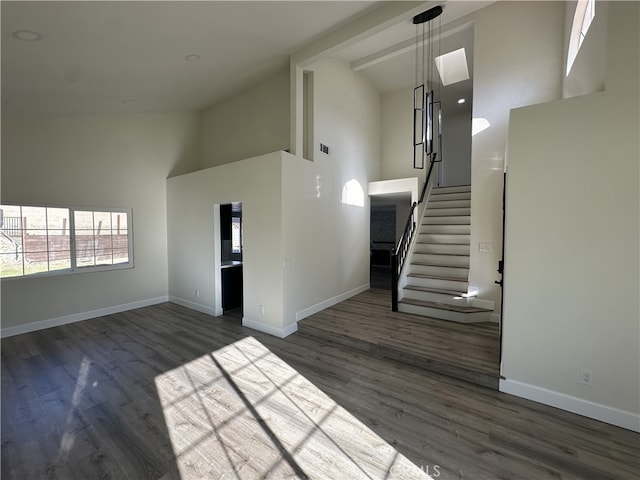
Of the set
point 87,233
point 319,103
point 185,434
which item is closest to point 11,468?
point 185,434

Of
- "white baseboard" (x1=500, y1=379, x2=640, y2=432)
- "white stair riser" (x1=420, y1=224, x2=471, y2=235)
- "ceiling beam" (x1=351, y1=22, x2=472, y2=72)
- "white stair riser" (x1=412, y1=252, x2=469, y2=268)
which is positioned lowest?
"white baseboard" (x1=500, y1=379, x2=640, y2=432)

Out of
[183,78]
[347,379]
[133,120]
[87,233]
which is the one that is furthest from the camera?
[133,120]

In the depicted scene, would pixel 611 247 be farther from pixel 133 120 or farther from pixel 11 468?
pixel 133 120

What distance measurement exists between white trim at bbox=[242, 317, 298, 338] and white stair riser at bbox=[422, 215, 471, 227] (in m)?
3.74

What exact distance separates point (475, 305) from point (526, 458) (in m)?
2.83

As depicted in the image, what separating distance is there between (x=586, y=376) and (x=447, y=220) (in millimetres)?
3847

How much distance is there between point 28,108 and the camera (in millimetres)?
3912

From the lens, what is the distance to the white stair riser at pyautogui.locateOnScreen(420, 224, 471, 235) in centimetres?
550

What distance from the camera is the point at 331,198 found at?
16.9ft

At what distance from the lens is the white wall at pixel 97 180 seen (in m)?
4.25

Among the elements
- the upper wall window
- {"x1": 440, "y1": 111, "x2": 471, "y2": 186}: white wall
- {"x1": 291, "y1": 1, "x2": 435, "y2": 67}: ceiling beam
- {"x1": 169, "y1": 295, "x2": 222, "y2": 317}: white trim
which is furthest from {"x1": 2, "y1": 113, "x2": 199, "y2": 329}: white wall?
{"x1": 440, "y1": 111, "x2": 471, "y2": 186}: white wall

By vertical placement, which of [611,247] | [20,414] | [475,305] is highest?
[611,247]

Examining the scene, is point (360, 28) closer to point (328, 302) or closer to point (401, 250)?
point (401, 250)

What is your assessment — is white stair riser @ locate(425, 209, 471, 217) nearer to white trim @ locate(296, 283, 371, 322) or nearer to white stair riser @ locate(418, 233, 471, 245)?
white stair riser @ locate(418, 233, 471, 245)
